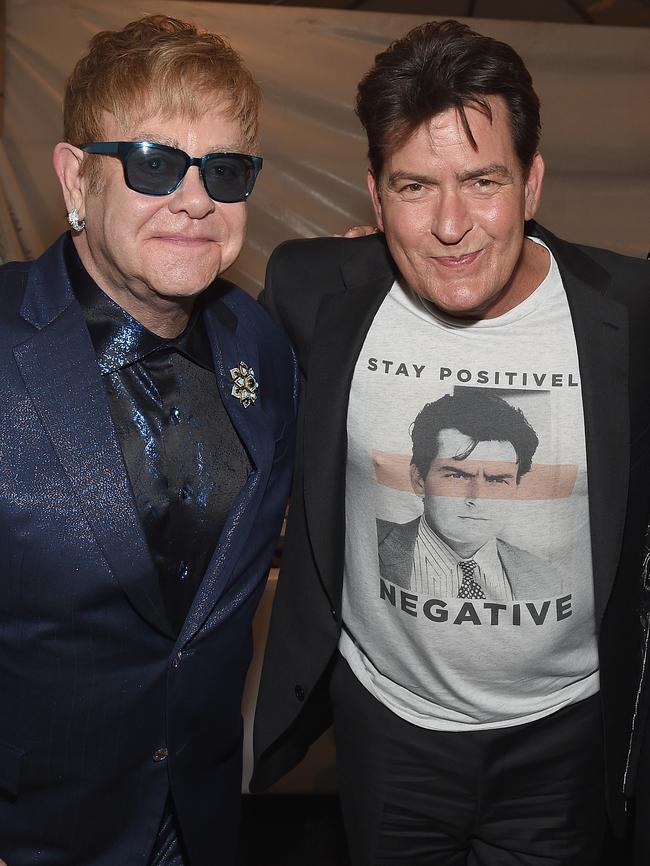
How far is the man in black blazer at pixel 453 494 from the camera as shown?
1652 millimetres

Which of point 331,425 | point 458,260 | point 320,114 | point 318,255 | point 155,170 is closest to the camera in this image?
point 155,170

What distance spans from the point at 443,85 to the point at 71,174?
2.06 feet

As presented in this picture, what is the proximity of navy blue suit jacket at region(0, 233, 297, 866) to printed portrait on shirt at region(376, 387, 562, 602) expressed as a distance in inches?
9.9

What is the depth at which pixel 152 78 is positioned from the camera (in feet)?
4.60

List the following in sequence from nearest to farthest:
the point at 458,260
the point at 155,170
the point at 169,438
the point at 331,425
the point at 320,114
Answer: the point at 155,170
the point at 169,438
the point at 458,260
the point at 331,425
the point at 320,114

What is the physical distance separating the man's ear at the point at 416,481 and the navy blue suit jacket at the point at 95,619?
0.23 m

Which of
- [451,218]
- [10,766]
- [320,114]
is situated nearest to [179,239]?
[451,218]

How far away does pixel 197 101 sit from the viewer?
1420 millimetres

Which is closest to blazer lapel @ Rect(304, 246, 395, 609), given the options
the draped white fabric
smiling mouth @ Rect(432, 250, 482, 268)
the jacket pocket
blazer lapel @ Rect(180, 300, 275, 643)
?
blazer lapel @ Rect(180, 300, 275, 643)

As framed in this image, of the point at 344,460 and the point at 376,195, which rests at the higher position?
the point at 376,195

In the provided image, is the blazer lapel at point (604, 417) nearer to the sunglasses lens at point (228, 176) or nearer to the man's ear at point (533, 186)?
the man's ear at point (533, 186)

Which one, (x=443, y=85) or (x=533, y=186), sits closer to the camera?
(x=443, y=85)

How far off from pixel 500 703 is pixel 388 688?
21 cm

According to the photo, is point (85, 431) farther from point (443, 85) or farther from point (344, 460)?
point (443, 85)
